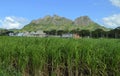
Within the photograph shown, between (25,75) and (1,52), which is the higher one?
(1,52)

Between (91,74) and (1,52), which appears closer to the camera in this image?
(91,74)

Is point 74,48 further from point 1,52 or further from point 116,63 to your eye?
point 1,52

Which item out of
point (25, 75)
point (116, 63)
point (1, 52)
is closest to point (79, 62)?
point (116, 63)

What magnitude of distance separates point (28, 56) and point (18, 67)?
37 centimetres

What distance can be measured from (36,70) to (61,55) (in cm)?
70

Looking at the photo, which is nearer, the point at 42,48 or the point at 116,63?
the point at 116,63

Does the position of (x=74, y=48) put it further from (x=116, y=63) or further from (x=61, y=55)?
(x=116, y=63)

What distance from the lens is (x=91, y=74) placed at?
7.32 metres

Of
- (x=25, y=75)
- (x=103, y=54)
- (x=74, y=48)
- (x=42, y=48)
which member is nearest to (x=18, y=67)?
(x=25, y=75)

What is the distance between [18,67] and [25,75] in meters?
0.26

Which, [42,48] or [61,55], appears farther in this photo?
[42,48]

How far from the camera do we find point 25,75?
7.74m

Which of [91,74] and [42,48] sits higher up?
[42,48]

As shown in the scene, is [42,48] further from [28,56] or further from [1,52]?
[1,52]
